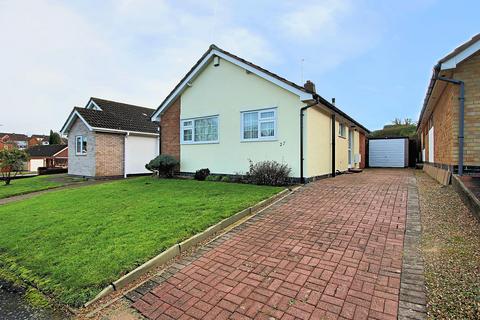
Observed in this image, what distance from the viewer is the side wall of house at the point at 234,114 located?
10.4 metres

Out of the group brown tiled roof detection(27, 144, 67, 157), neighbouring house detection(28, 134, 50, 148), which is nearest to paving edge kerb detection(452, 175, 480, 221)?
brown tiled roof detection(27, 144, 67, 157)

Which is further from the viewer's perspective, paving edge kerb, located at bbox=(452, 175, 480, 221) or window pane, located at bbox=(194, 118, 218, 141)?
window pane, located at bbox=(194, 118, 218, 141)

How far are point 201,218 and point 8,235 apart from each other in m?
4.55

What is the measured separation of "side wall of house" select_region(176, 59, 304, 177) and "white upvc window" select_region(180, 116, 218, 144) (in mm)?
249

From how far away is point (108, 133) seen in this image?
1789 cm

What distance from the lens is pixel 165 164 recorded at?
13812 millimetres

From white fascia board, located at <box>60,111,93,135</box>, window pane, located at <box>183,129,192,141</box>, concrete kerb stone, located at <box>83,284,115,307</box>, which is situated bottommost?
concrete kerb stone, located at <box>83,284,115,307</box>

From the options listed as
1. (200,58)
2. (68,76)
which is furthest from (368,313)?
(68,76)

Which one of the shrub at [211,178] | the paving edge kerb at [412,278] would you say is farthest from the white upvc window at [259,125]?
the paving edge kerb at [412,278]

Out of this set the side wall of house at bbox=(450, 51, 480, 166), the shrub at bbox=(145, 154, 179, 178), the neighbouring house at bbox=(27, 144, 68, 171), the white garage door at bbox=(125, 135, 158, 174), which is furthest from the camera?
the neighbouring house at bbox=(27, 144, 68, 171)

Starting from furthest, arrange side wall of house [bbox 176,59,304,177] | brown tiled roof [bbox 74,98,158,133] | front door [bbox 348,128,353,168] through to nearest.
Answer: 1. brown tiled roof [bbox 74,98,158,133]
2. front door [bbox 348,128,353,168]
3. side wall of house [bbox 176,59,304,177]

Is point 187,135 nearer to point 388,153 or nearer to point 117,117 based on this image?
point 117,117

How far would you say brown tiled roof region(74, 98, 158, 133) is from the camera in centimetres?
1777

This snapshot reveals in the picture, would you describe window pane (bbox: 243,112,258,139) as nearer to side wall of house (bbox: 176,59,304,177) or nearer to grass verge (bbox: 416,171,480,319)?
side wall of house (bbox: 176,59,304,177)
